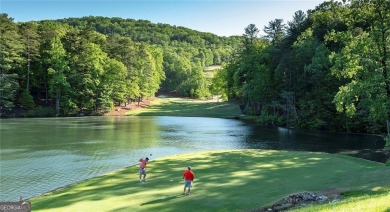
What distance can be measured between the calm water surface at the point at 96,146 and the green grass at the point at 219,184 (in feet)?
12.1

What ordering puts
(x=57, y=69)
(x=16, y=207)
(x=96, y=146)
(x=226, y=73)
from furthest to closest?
(x=226, y=73)
(x=57, y=69)
(x=96, y=146)
(x=16, y=207)

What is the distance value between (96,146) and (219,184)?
948 inches

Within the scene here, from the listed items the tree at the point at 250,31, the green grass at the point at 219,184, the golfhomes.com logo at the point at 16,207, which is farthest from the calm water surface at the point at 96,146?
the tree at the point at 250,31

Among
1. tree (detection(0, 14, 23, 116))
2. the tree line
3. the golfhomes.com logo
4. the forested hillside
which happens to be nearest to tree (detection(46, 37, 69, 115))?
the forested hillside

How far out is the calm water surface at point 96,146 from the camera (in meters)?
28.7

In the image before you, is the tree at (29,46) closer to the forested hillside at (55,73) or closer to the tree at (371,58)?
the forested hillside at (55,73)

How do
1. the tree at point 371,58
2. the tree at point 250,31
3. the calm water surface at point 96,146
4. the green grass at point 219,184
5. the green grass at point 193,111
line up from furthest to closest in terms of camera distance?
the tree at point 250,31 < the green grass at point 193,111 < the tree at point 371,58 < the calm water surface at point 96,146 < the green grass at point 219,184

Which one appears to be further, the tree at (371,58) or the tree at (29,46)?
the tree at (29,46)

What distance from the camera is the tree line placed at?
31.9m

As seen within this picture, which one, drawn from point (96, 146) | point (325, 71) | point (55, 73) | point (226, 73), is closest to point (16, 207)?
point (96, 146)

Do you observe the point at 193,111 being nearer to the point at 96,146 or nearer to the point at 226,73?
the point at 226,73

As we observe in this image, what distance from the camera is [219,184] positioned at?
23922mm

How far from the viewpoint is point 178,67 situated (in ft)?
537

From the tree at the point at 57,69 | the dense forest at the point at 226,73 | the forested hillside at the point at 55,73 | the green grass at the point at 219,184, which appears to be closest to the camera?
the green grass at the point at 219,184
